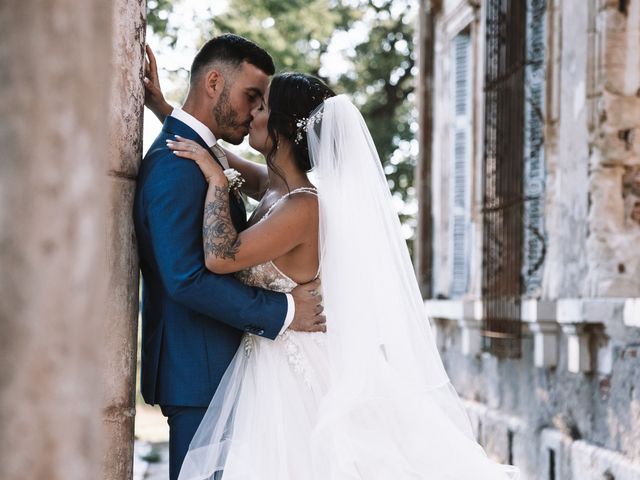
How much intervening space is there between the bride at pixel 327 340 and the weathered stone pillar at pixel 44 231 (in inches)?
73.8

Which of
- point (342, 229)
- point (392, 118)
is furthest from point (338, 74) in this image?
point (342, 229)

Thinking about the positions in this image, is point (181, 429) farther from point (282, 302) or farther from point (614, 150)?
point (614, 150)

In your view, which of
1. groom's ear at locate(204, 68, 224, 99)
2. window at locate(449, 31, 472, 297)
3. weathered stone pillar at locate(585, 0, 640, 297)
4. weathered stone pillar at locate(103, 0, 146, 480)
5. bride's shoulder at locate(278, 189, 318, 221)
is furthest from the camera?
window at locate(449, 31, 472, 297)

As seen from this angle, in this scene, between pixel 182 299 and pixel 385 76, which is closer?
pixel 182 299

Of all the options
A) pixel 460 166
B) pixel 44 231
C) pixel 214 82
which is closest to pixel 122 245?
pixel 214 82

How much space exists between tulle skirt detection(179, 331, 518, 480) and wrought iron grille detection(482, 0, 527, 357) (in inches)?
156

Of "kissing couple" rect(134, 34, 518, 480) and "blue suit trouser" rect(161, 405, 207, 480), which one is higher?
"kissing couple" rect(134, 34, 518, 480)

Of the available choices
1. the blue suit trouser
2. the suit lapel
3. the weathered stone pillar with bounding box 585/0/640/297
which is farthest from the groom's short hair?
the weathered stone pillar with bounding box 585/0/640/297

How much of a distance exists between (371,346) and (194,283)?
0.75 meters

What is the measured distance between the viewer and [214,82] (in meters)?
3.84

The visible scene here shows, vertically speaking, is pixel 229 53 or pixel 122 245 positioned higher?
pixel 229 53

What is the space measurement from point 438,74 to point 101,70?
9.57 metres

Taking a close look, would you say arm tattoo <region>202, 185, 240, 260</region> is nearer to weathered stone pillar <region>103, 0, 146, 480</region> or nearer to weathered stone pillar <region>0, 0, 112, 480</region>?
weathered stone pillar <region>103, 0, 146, 480</region>

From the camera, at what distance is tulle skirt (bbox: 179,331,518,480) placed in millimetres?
3443
